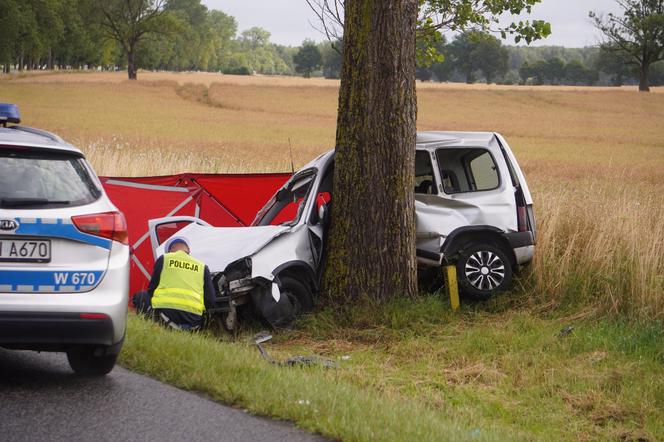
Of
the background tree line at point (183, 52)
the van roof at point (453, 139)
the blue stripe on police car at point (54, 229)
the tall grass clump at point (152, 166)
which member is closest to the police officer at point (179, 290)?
the blue stripe on police car at point (54, 229)

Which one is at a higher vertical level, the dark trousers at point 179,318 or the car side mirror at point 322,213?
the car side mirror at point 322,213

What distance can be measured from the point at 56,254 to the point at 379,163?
14.7 feet

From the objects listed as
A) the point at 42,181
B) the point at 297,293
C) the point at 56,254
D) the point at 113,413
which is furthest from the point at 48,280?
the point at 297,293

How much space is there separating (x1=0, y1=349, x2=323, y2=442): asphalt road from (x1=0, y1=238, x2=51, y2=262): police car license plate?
2.75 feet

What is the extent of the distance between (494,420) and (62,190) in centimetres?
321

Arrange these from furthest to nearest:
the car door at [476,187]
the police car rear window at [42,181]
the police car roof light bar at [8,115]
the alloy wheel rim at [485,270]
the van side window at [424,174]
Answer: the van side window at [424,174] → the car door at [476,187] → the alloy wheel rim at [485,270] → the police car roof light bar at [8,115] → the police car rear window at [42,181]

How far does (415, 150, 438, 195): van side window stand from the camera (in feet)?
36.2

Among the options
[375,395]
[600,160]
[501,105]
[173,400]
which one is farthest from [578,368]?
[501,105]

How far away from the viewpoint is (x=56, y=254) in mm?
6004

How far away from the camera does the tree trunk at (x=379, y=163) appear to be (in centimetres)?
989

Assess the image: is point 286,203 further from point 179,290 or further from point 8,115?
point 8,115

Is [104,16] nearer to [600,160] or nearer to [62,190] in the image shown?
[600,160]

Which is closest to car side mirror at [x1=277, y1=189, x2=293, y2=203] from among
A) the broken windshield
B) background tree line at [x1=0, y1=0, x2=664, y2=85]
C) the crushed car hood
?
the broken windshield

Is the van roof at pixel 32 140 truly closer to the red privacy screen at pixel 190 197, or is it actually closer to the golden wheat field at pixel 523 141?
the golden wheat field at pixel 523 141
